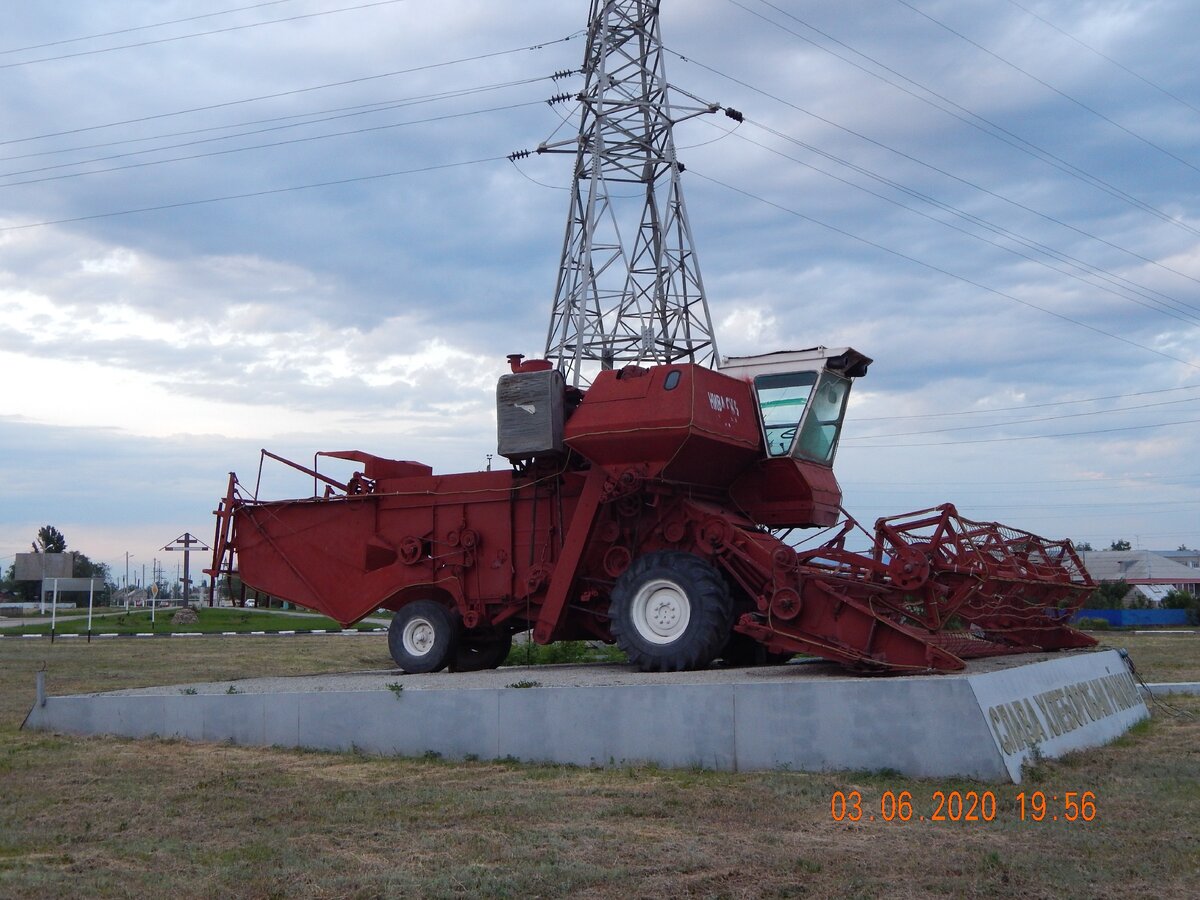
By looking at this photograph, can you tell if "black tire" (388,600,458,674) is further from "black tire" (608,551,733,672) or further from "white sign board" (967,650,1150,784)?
"white sign board" (967,650,1150,784)

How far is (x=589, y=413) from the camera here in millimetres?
15375

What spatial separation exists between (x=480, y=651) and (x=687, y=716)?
24.9 feet

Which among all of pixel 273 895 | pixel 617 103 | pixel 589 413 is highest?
pixel 617 103

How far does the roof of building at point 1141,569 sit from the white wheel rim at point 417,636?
300 ft

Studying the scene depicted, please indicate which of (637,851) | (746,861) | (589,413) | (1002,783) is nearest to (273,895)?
(637,851)

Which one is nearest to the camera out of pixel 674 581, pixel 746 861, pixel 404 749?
pixel 746 861

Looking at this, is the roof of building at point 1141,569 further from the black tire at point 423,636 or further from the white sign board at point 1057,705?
the black tire at point 423,636

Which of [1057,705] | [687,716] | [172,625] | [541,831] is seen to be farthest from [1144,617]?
[541,831]

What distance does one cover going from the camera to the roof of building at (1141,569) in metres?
99.4

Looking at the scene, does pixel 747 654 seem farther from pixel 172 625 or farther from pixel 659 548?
pixel 172 625

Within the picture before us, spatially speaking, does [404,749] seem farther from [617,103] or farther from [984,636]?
[617,103]

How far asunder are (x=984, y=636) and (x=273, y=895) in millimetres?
11467

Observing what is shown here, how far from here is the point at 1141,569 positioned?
334ft

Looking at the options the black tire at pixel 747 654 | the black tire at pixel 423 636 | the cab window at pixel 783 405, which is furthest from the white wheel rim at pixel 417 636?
the cab window at pixel 783 405
